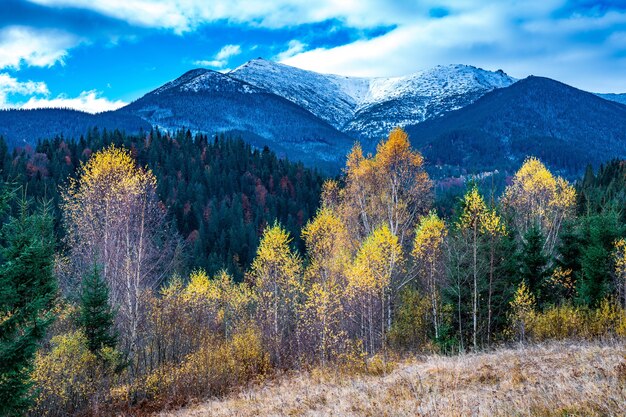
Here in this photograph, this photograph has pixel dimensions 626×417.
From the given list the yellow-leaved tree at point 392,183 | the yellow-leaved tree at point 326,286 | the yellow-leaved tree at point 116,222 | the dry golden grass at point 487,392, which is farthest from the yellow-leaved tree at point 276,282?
the dry golden grass at point 487,392

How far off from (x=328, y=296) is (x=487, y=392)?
17.4m

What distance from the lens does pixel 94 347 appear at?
22703 mm

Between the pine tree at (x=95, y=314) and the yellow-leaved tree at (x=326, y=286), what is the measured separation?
11350 millimetres

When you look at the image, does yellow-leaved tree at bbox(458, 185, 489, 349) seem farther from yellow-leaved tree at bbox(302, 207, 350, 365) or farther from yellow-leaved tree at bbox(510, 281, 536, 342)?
yellow-leaved tree at bbox(302, 207, 350, 365)

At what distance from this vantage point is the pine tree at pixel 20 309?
14.4 metres

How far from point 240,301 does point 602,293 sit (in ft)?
96.8

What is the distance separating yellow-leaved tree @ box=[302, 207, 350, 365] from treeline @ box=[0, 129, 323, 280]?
5971 cm

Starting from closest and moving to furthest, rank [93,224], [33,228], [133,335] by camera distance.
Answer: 1. [33,228]
2. [133,335]
3. [93,224]

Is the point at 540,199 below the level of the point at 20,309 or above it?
above

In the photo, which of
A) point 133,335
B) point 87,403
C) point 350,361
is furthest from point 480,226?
point 87,403

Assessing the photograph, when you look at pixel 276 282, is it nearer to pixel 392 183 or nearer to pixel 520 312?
pixel 392 183

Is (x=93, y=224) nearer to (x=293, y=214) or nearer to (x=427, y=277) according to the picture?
(x=427, y=277)

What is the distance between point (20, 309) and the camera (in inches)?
578

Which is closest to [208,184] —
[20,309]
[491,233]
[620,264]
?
[491,233]
